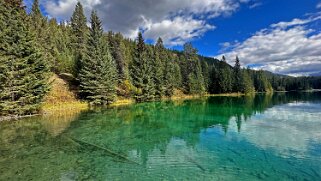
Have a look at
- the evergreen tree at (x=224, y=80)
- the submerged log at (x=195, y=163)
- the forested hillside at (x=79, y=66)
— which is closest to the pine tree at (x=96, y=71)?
the forested hillside at (x=79, y=66)

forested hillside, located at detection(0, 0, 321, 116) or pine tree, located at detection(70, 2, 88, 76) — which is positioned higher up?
pine tree, located at detection(70, 2, 88, 76)

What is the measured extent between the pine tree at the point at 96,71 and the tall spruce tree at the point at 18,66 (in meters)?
10.1

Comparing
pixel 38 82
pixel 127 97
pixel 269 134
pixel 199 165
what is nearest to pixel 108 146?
pixel 199 165

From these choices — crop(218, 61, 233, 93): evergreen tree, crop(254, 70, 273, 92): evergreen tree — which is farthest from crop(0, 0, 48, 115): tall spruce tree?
crop(254, 70, 273, 92): evergreen tree

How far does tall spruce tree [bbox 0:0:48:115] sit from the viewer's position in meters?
24.9

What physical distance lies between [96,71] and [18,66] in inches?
551

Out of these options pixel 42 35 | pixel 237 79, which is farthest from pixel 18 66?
pixel 237 79

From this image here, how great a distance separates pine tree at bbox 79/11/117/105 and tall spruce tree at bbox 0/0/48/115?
10073 millimetres

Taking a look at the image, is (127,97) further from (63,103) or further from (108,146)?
(108,146)

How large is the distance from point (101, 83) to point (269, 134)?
29.6m

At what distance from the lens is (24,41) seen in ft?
88.0

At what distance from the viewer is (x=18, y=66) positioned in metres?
26.4

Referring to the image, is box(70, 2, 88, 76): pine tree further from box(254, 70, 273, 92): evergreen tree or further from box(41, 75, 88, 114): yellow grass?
box(254, 70, 273, 92): evergreen tree

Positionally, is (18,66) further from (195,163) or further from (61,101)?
(195,163)
